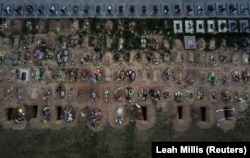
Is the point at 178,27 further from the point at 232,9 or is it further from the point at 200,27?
the point at 232,9

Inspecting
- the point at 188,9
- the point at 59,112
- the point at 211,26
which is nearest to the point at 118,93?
the point at 59,112

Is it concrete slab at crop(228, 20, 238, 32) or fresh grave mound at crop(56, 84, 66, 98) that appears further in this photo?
concrete slab at crop(228, 20, 238, 32)

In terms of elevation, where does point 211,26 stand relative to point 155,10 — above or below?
below

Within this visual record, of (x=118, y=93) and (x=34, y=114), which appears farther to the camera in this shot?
(x=118, y=93)

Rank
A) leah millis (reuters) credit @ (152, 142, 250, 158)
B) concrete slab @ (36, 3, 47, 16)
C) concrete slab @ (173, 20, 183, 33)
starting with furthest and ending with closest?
concrete slab @ (173, 20, 183, 33)
concrete slab @ (36, 3, 47, 16)
leah millis (reuters) credit @ (152, 142, 250, 158)

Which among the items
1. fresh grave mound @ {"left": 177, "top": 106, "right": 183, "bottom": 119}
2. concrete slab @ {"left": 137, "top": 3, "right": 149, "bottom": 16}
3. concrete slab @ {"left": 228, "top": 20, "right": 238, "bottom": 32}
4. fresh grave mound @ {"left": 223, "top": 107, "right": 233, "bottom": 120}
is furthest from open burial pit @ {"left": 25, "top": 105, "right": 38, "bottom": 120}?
concrete slab @ {"left": 228, "top": 20, "right": 238, "bottom": 32}

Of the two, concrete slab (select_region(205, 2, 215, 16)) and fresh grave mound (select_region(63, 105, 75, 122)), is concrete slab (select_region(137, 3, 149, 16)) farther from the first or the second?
fresh grave mound (select_region(63, 105, 75, 122))

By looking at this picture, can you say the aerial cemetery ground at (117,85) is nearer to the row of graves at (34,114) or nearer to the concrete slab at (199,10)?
the row of graves at (34,114)

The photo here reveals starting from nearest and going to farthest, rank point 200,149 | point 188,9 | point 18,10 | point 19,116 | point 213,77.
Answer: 1. point 200,149
2. point 19,116
3. point 213,77
4. point 18,10
5. point 188,9
